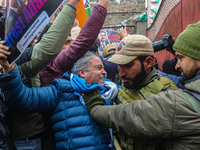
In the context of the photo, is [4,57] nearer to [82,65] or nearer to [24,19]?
[24,19]

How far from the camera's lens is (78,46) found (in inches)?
61.1

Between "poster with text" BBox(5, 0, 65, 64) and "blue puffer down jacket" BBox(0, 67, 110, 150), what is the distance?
443 mm

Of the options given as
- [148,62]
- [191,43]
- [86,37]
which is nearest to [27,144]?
[86,37]

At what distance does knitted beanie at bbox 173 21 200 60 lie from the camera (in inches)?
44.2

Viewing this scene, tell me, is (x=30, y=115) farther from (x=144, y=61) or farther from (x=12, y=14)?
(x=144, y=61)

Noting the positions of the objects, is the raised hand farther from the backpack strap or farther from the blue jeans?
the backpack strap

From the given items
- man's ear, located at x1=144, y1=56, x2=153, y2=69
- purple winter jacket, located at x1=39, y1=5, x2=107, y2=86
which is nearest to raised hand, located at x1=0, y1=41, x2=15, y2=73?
purple winter jacket, located at x1=39, y1=5, x2=107, y2=86

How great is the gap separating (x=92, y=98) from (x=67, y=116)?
0.86 ft

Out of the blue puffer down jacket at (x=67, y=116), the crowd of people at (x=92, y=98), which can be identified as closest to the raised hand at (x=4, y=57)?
the crowd of people at (x=92, y=98)

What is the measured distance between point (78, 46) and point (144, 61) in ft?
1.90

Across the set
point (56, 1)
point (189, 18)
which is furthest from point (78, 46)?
point (189, 18)

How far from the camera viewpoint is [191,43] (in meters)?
1.14

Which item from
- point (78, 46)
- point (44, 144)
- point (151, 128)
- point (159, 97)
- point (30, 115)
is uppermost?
point (78, 46)

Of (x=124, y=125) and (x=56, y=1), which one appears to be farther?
(x=124, y=125)
